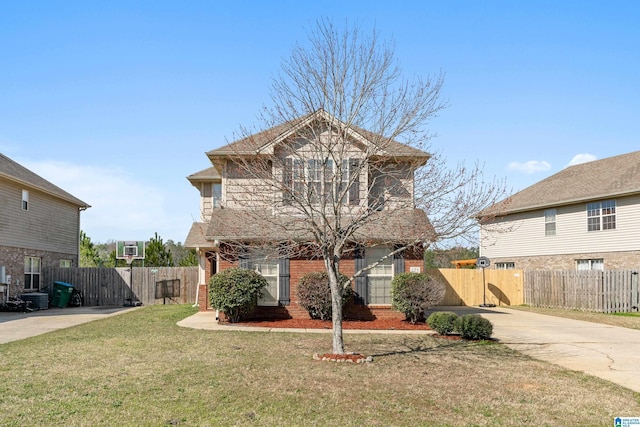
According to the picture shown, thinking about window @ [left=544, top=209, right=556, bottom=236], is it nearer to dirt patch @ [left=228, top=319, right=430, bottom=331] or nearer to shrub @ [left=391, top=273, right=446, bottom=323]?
shrub @ [left=391, top=273, right=446, bottom=323]

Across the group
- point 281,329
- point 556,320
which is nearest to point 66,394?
point 281,329

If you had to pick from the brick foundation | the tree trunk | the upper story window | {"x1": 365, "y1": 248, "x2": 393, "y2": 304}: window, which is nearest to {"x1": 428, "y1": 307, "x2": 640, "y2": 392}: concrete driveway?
the brick foundation

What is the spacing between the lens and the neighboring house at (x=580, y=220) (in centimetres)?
2397

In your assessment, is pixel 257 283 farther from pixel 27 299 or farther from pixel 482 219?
pixel 27 299

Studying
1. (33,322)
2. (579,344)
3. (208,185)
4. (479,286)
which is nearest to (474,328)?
(579,344)

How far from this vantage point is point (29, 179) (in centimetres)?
2531

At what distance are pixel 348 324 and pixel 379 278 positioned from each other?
6.63ft

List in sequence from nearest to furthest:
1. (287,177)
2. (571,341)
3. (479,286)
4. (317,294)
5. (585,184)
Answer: (287,177) → (571,341) → (317,294) → (585,184) → (479,286)

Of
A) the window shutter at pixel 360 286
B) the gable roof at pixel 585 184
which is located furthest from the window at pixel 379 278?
the gable roof at pixel 585 184

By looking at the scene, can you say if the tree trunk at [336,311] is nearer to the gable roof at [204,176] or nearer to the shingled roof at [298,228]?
the shingled roof at [298,228]

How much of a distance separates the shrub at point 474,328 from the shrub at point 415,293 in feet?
7.74

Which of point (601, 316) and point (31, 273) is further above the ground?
point (31, 273)

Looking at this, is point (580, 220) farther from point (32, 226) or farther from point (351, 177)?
point (32, 226)

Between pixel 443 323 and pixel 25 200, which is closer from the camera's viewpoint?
pixel 443 323
